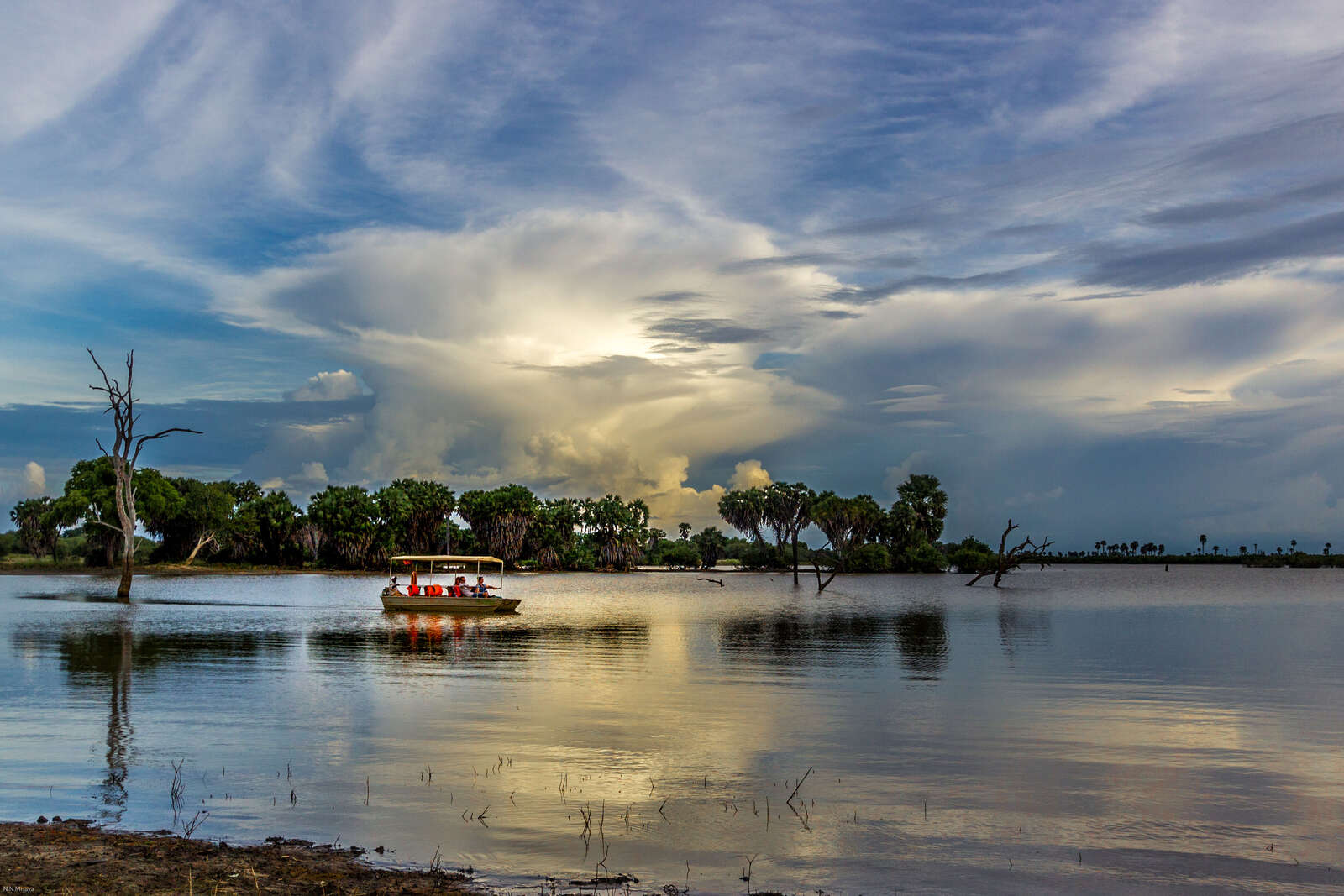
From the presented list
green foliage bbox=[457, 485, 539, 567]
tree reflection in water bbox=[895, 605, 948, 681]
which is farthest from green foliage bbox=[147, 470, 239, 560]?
tree reflection in water bbox=[895, 605, 948, 681]

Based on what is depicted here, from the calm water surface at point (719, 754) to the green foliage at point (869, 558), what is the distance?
130m

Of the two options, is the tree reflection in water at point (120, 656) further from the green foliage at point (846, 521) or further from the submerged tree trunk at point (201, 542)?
the green foliage at point (846, 521)

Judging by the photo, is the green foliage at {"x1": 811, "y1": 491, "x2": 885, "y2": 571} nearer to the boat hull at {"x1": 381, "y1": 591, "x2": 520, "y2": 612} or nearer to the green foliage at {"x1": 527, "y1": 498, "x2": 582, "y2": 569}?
the green foliage at {"x1": 527, "y1": 498, "x2": 582, "y2": 569}

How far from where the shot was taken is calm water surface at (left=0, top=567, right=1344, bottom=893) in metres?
12.0

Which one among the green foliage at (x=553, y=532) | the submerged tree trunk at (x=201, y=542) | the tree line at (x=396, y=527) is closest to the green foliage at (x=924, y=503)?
the tree line at (x=396, y=527)

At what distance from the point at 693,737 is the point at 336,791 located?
7.50 meters

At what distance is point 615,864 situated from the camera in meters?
11.4

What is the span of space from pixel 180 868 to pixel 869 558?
16774 cm

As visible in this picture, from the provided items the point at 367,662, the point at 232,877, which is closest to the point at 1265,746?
the point at 232,877

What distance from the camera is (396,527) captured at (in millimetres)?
144125

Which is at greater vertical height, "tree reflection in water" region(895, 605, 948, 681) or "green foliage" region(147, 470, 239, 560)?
"green foliage" region(147, 470, 239, 560)

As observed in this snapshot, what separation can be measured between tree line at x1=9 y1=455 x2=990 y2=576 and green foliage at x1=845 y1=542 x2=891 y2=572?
189 millimetres

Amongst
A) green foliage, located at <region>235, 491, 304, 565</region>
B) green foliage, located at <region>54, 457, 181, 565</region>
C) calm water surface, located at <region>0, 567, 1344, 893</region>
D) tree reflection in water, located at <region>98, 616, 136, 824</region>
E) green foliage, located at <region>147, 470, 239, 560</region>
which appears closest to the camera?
calm water surface, located at <region>0, 567, 1344, 893</region>

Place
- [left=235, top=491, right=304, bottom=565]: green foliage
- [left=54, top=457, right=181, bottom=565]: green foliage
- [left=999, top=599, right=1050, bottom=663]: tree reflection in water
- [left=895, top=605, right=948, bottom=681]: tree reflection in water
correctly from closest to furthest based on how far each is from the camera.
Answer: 1. [left=895, top=605, right=948, bottom=681]: tree reflection in water
2. [left=999, top=599, right=1050, bottom=663]: tree reflection in water
3. [left=54, top=457, right=181, bottom=565]: green foliage
4. [left=235, top=491, right=304, bottom=565]: green foliage
